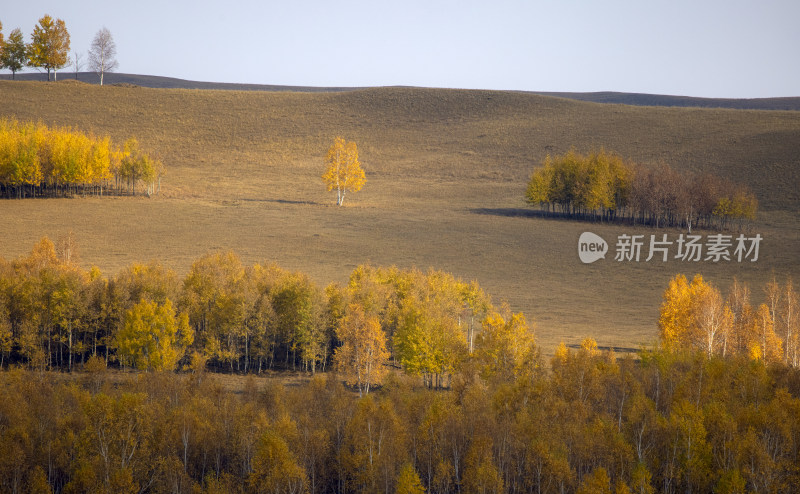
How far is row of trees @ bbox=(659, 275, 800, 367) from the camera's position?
46312mm

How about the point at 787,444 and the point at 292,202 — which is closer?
the point at 787,444

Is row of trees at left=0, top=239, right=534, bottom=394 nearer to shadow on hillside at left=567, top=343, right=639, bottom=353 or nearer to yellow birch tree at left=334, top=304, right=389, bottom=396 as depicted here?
yellow birch tree at left=334, top=304, right=389, bottom=396

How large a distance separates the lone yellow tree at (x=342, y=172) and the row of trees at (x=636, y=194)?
23.8m

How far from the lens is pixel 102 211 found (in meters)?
84.9

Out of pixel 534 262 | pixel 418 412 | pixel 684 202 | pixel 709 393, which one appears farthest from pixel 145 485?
pixel 684 202

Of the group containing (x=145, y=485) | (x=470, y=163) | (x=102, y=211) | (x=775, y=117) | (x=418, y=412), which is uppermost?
(x=775, y=117)

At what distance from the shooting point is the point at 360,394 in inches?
1649

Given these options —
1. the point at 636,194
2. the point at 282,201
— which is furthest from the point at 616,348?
the point at 282,201

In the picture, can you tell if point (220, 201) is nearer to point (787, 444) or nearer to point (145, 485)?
point (145, 485)

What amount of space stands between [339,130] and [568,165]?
54267 mm

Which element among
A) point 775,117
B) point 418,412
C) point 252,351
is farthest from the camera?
point 775,117

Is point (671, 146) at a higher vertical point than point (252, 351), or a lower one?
higher

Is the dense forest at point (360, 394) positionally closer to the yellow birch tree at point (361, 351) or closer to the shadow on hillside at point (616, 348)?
the yellow birch tree at point (361, 351)

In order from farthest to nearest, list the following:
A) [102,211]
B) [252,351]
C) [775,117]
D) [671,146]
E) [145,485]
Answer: [775,117] < [671,146] < [102,211] < [252,351] < [145,485]
